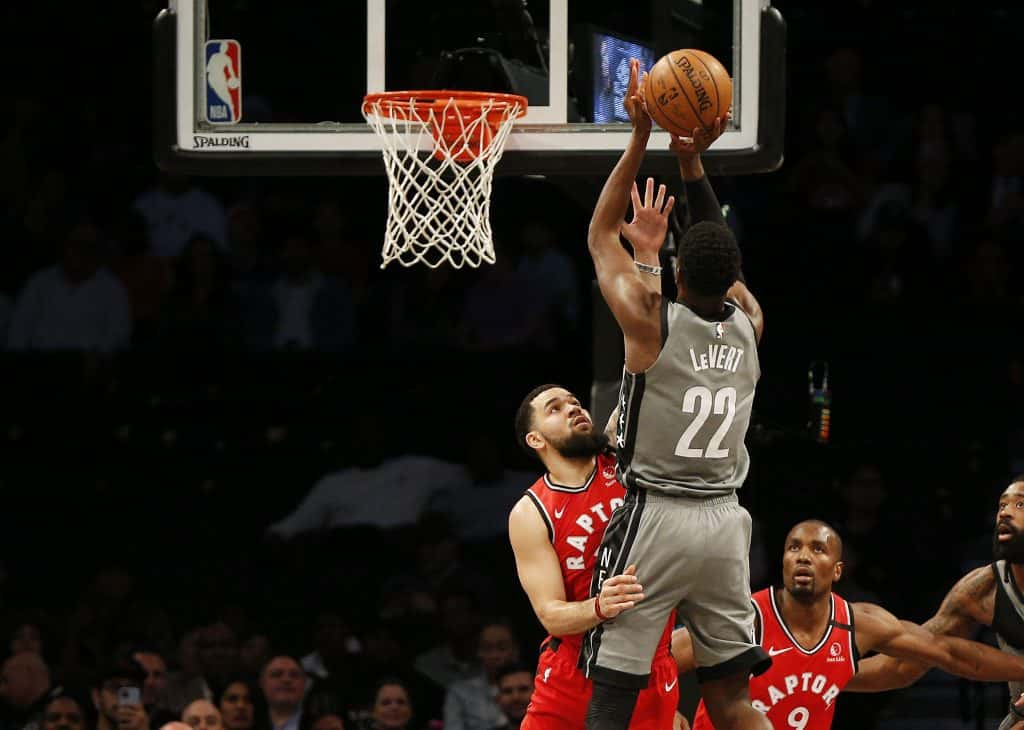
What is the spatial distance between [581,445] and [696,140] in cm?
110

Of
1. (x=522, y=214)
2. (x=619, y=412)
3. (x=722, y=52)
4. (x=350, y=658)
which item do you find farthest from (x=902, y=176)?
(x=619, y=412)

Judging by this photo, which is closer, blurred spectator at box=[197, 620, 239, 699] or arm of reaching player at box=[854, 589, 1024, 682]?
arm of reaching player at box=[854, 589, 1024, 682]

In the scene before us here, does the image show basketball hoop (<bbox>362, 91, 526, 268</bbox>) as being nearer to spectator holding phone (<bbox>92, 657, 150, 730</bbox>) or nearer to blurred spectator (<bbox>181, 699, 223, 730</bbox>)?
blurred spectator (<bbox>181, 699, 223, 730</bbox>)

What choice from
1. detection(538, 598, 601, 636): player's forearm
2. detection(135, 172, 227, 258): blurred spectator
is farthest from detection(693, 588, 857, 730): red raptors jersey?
detection(135, 172, 227, 258): blurred spectator

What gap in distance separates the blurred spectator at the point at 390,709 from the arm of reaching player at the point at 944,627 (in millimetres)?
2601

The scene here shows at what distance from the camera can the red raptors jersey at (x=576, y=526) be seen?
20.4ft

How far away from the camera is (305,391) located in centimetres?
1163

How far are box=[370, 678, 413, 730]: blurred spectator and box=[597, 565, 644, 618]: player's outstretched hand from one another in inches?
150

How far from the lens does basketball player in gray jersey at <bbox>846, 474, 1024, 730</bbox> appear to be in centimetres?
723

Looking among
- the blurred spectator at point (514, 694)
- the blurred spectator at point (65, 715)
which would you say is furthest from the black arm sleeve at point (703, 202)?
the blurred spectator at point (65, 715)

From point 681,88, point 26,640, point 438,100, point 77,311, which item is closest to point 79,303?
point 77,311

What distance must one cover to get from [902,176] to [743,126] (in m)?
5.25

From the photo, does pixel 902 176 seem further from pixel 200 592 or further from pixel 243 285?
pixel 200 592

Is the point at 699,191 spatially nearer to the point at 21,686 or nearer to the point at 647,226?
the point at 647,226
